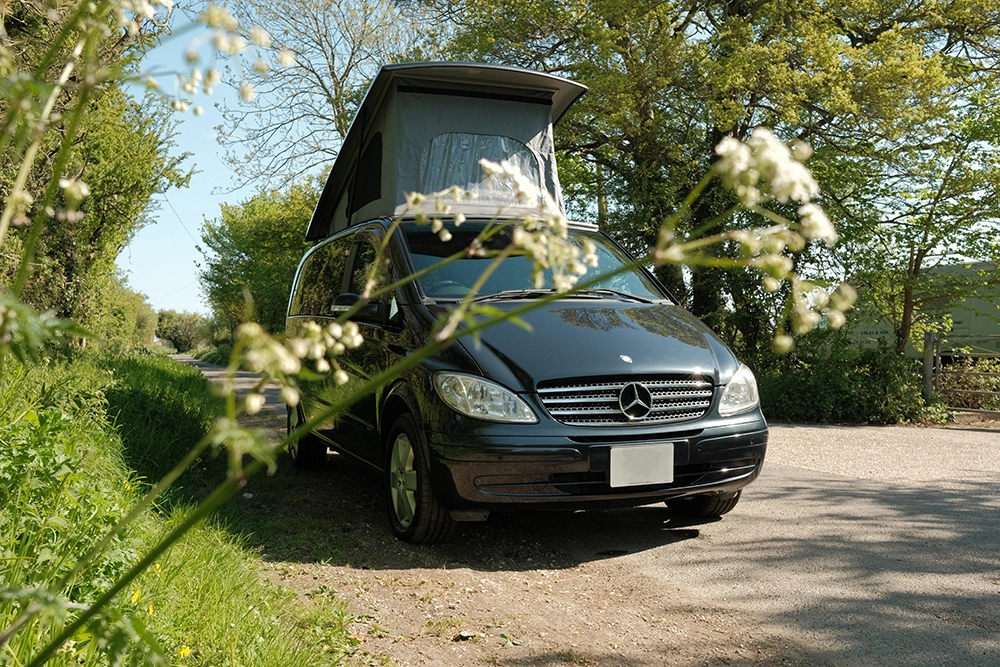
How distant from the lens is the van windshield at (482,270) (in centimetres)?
516

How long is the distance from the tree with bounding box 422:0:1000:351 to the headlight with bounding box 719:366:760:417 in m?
8.89

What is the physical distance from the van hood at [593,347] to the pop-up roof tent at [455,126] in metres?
2.54

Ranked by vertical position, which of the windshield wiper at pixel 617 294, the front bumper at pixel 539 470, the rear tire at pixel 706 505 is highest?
the windshield wiper at pixel 617 294

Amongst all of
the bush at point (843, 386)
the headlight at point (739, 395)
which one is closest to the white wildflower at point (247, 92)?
the headlight at point (739, 395)

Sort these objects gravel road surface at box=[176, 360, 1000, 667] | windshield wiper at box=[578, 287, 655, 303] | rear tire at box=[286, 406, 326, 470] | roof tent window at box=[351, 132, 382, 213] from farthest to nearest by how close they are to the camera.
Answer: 1. roof tent window at box=[351, 132, 382, 213]
2. rear tire at box=[286, 406, 326, 470]
3. windshield wiper at box=[578, 287, 655, 303]
4. gravel road surface at box=[176, 360, 1000, 667]

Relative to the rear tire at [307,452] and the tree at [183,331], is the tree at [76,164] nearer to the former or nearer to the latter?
the rear tire at [307,452]

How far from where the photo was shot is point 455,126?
7.67 metres

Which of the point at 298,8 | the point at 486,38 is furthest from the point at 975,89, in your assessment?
the point at 298,8

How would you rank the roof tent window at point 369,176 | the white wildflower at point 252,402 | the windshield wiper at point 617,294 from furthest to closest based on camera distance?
the roof tent window at point 369,176 → the windshield wiper at point 617,294 → the white wildflower at point 252,402

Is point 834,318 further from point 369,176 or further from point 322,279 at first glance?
point 369,176

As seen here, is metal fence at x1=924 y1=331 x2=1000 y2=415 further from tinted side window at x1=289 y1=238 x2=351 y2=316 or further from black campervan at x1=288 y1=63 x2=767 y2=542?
tinted side window at x1=289 y1=238 x2=351 y2=316

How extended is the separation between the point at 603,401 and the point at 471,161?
385 cm

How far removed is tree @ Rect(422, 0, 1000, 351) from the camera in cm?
1446

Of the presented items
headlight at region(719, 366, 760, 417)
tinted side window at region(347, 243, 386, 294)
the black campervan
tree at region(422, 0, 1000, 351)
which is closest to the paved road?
the black campervan
